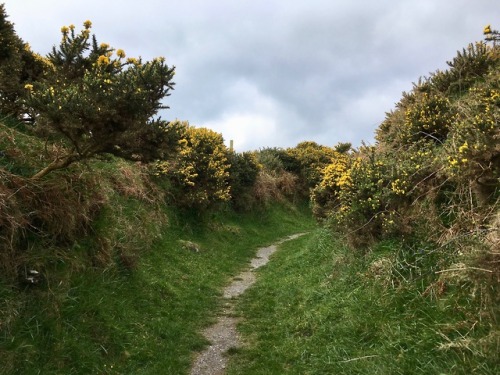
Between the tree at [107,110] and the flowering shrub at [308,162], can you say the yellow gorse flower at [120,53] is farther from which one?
the flowering shrub at [308,162]

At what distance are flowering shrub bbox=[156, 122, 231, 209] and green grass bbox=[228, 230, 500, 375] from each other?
7.32 metres

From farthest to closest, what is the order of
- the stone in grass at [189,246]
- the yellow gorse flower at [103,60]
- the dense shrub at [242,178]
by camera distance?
the dense shrub at [242,178] < the stone in grass at [189,246] < the yellow gorse flower at [103,60]

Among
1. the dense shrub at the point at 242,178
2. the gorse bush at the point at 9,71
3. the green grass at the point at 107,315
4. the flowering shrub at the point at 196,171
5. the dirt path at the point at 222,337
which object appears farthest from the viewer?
the dense shrub at the point at 242,178

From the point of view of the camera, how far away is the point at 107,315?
6262mm

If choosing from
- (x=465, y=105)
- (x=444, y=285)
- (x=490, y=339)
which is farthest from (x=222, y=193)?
(x=490, y=339)

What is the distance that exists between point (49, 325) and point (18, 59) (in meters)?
6.43

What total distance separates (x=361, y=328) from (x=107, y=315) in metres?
4.18

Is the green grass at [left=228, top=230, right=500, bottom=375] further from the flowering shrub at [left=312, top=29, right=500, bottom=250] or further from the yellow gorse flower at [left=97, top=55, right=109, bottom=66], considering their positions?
the yellow gorse flower at [left=97, top=55, right=109, bottom=66]

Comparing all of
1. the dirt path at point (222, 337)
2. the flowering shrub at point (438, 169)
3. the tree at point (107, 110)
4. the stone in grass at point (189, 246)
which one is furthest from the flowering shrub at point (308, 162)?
the tree at point (107, 110)

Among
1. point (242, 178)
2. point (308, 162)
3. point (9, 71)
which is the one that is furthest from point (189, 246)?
point (308, 162)

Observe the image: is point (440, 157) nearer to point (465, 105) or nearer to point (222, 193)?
point (465, 105)

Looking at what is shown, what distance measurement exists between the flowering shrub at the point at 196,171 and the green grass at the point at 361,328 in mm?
7319

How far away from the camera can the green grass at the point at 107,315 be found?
15.4 feet

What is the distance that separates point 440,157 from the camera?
22.3 feet
